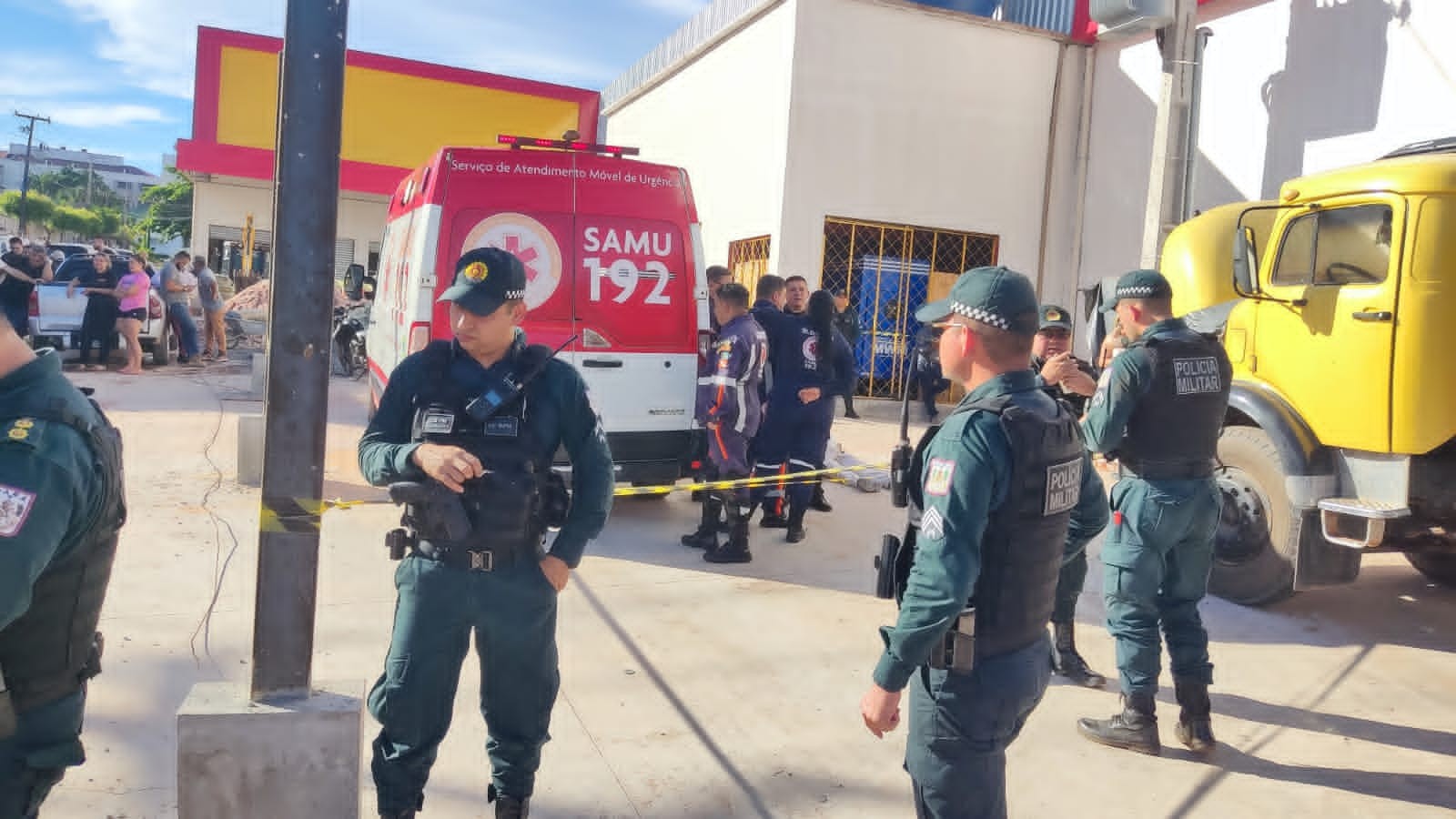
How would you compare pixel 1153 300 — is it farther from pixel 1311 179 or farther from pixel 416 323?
pixel 416 323

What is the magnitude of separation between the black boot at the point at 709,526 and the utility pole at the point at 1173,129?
763 cm

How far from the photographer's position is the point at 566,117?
26.7 m

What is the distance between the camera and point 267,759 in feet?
9.01

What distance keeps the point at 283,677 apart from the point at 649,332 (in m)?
4.23

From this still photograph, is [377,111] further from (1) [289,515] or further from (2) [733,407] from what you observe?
(1) [289,515]

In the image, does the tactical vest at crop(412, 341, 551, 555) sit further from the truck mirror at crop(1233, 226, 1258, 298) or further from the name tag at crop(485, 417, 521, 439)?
the truck mirror at crop(1233, 226, 1258, 298)

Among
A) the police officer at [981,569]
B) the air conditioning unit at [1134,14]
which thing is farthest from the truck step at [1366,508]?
the air conditioning unit at [1134,14]

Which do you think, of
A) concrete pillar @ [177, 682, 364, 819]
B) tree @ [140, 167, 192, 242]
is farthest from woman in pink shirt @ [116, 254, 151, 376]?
tree @ [140, 167, 192, 242]

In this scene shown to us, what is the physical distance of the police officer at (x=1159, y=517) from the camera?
4059mm

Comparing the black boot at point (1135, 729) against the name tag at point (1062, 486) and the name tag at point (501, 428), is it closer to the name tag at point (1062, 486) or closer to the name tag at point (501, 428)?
the name tag at point (1062, 486)

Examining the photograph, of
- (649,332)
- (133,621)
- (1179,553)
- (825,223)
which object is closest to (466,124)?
(825,223)

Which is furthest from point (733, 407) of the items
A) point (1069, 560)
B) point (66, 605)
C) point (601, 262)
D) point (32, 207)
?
point (32, 207)

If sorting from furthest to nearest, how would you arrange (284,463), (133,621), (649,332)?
(649,332), (133,621), (284,463)

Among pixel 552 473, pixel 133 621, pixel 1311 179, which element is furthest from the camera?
pixel 1311 179
